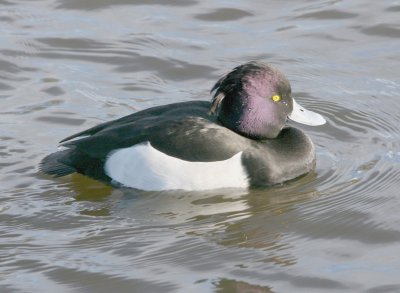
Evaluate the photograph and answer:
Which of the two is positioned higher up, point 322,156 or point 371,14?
point 371,14

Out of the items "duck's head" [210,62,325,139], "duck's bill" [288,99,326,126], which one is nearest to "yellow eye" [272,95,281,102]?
"duck's head" [210,62,325,139]

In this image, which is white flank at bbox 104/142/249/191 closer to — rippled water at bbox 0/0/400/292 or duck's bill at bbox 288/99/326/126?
rippled water at bbox 0/0/400/292

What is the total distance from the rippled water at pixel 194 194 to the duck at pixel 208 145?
127mm

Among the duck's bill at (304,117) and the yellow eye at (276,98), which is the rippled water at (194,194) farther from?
the yellow eye at (276,98)

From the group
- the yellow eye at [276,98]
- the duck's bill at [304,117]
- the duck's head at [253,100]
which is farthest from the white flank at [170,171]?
the duck's bill at [304,117]

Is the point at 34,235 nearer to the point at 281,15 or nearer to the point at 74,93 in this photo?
the point at 74,93

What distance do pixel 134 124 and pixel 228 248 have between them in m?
1.49

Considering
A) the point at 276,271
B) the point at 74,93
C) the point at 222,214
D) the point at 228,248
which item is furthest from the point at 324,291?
the point at 74,93

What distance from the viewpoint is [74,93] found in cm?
985

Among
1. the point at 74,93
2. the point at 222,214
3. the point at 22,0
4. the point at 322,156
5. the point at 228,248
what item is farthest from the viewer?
the point at 22,0

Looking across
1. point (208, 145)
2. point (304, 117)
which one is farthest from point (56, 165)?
Answer: point (304, 117)

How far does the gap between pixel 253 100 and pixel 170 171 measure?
83cm

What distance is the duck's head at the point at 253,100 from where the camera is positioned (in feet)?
26.7

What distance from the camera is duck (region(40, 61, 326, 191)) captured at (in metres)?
7.98
